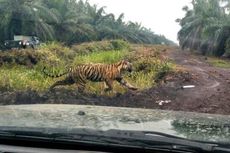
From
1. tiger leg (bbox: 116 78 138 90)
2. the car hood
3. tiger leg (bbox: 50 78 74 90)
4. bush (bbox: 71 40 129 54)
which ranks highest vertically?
the car hood

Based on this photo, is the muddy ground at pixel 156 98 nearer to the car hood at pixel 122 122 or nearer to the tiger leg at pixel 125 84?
the tiger leg at pixel 125 84

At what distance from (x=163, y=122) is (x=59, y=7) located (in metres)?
47.0

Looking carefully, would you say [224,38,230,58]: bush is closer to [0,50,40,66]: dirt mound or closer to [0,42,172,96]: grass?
[0,42,172,96]: grass

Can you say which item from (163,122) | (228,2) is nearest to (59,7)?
(228,2)

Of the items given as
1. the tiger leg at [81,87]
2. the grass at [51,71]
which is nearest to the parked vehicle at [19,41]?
the grass at [51,71]

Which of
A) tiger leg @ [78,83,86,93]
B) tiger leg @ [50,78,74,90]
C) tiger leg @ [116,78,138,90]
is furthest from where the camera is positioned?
tiger leg @ [50,78,74,90]

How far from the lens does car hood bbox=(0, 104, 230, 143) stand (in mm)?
2479

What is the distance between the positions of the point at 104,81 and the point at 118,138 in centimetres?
1258

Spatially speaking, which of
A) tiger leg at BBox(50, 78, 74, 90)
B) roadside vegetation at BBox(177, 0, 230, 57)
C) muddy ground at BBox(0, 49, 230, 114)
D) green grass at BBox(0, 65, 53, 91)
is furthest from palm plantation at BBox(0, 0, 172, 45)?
muddy ground at BBox(0, 49, 230, 114)

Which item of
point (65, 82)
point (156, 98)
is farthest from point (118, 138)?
point (65, 82)

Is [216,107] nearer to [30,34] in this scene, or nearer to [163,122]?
[163,122]

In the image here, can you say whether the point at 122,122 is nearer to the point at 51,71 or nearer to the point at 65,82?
the point at 65,82

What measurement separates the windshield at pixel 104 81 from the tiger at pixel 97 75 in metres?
0.03

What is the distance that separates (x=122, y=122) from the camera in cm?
271
